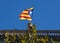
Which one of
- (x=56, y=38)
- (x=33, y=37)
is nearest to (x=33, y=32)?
(x=33, y=37)

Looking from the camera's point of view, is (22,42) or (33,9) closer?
(22,42)

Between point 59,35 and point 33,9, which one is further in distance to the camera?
point 59,35

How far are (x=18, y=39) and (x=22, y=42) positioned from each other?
5.99 feet

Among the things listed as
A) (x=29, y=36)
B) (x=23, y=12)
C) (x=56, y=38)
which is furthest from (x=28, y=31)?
(x=56, y=38)

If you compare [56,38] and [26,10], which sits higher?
[26,10]

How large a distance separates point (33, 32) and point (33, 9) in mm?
4008

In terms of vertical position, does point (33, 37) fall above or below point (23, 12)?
below

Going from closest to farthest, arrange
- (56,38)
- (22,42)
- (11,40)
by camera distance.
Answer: (22,42) < (11,40) < (56,38)

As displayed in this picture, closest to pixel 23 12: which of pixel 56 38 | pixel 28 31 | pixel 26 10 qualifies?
pixel 26 10

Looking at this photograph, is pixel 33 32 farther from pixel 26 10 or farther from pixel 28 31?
pixel 26 10

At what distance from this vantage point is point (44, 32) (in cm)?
4516

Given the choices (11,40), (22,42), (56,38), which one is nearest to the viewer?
(22,42)

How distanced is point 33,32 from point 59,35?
13773 mm

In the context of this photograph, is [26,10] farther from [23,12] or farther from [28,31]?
[28,31]
